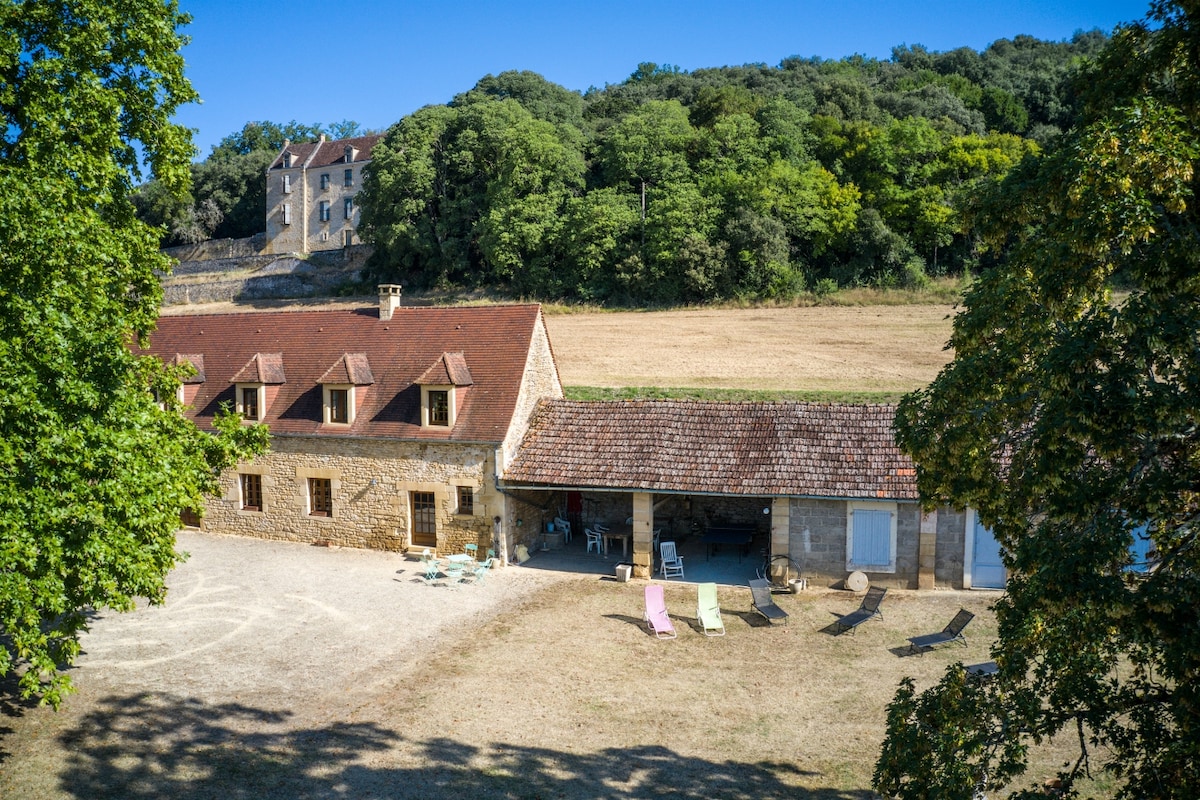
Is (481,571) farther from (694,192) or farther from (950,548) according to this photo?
(694,192)

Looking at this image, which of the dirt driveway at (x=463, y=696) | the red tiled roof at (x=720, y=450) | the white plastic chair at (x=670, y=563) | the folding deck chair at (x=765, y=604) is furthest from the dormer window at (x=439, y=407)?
the folding deck chair at (x=765, y=604)

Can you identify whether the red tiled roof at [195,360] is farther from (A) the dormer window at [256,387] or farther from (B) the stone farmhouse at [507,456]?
(A) the dormer window at [256,387]

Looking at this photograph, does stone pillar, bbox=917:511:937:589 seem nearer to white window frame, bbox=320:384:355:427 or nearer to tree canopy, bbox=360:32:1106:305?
white window frame, bbox=320:384:355:427

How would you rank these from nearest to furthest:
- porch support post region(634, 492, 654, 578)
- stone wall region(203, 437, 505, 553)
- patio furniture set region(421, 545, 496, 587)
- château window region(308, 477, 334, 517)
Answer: patio furniture set region(421, 545, 496, 587) → porch support post region(634, 492, 654, 578) → stone wall region(203, 437, 505, 553) → château window region(308, 477, 334, 517)

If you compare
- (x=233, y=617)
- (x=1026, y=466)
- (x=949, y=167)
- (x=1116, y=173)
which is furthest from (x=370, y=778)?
(x=949, y=167)

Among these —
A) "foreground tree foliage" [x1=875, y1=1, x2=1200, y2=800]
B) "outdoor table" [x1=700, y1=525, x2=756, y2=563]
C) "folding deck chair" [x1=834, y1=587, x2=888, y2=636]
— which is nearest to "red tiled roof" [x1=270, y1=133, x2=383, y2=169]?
"outdoor table" [x1=700, y1=525, x2=756, y2=563]

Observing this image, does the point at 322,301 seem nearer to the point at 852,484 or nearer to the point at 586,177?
the point at 586,177

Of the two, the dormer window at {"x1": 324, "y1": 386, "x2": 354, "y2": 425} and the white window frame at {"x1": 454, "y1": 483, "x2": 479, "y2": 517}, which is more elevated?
the dormer window at {"x1": 324, "y1": 386, "x2": 354, "y2": 425}
